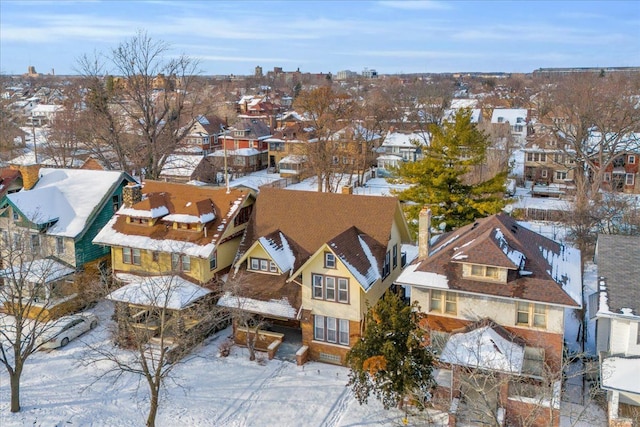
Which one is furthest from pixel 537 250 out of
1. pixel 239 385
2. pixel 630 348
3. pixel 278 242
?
pixel 239 385

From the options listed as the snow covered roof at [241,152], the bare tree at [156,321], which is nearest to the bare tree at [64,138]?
the snow covered roof at [241,152]

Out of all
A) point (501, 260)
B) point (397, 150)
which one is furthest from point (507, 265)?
point (397, 150)

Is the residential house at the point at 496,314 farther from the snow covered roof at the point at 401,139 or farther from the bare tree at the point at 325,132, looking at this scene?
the snow covered roof at the point at 401,139

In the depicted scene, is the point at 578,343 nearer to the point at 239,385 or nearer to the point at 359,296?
the point at 359,296

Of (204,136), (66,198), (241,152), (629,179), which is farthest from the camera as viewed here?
(204,136)

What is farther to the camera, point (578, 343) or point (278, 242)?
point (278, 242)

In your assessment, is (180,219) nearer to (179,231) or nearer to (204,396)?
(179,231)

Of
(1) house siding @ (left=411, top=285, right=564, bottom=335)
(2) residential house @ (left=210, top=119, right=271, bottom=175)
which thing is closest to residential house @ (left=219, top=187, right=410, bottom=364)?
(1) house siding @ (left=411, top=285, right=564, bottom=335)
